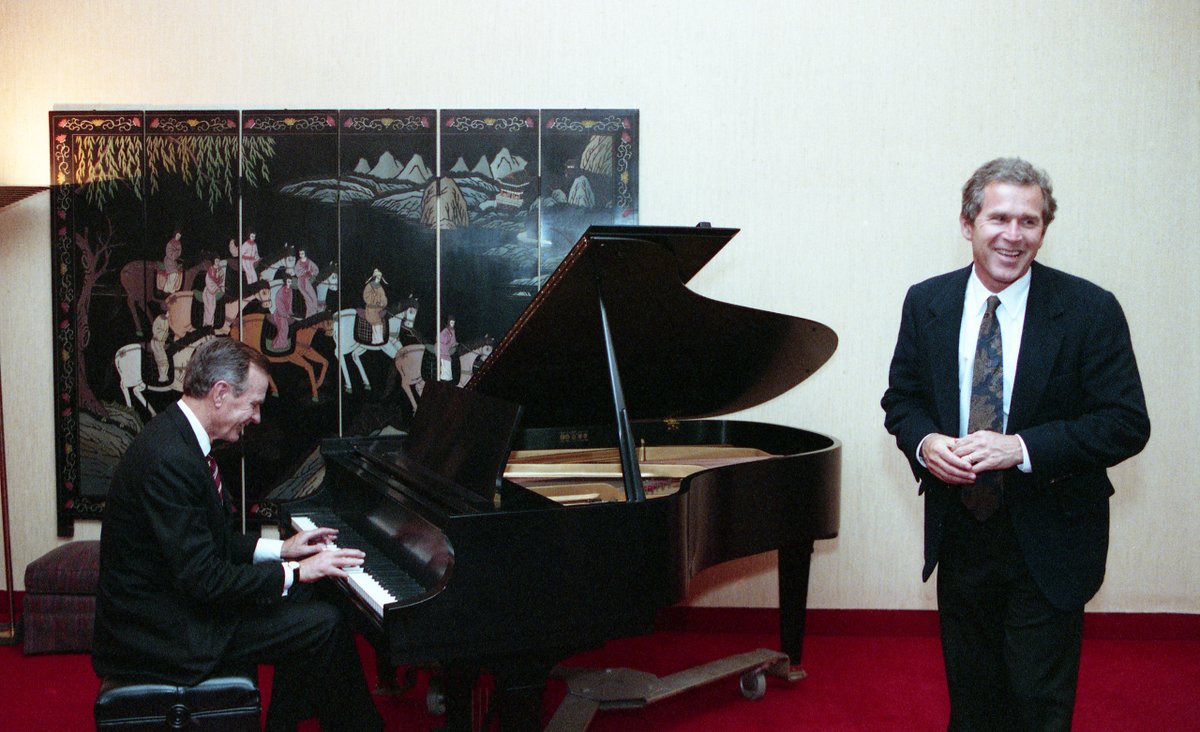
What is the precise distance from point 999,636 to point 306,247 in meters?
3.10

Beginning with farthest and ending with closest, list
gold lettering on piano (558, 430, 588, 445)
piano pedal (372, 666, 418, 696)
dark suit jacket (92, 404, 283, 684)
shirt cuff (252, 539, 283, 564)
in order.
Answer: gold lettering on piano (558, 430, 588, 445) < piano pedal (372, 666, 418, 696) < shirt cuff (252, 539, 283, 564) < dark suit jacket (92, 404, 283, 684)

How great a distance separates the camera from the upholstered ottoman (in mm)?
3756

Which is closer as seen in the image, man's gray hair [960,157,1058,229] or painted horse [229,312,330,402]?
man's gray hair [960,157,1058,229]

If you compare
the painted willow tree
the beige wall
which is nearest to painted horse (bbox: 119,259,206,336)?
the painted willow tree

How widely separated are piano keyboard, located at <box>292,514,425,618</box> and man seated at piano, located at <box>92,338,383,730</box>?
55 millimetres

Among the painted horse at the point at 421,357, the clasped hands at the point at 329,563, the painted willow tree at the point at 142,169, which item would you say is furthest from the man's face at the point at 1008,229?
the painted willow tree at the point at 142,169

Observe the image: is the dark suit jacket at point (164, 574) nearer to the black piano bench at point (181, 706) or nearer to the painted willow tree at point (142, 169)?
the black piano bench at point (181, 706)

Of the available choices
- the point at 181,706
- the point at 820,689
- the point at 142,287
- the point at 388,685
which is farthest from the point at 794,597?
the point at 142,287

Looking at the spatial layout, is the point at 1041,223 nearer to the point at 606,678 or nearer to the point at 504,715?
the point at 504,715

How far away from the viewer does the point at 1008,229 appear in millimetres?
2082

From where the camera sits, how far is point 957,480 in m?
2.08

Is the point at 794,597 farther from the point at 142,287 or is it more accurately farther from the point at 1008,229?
the point at 142,287

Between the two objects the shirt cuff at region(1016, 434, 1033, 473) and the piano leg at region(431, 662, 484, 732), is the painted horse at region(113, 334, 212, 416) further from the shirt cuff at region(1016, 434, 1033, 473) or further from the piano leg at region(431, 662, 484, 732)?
the shirt cuff at region(1016, 434, 1033, 473)

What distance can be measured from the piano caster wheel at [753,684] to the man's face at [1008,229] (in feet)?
6.10
